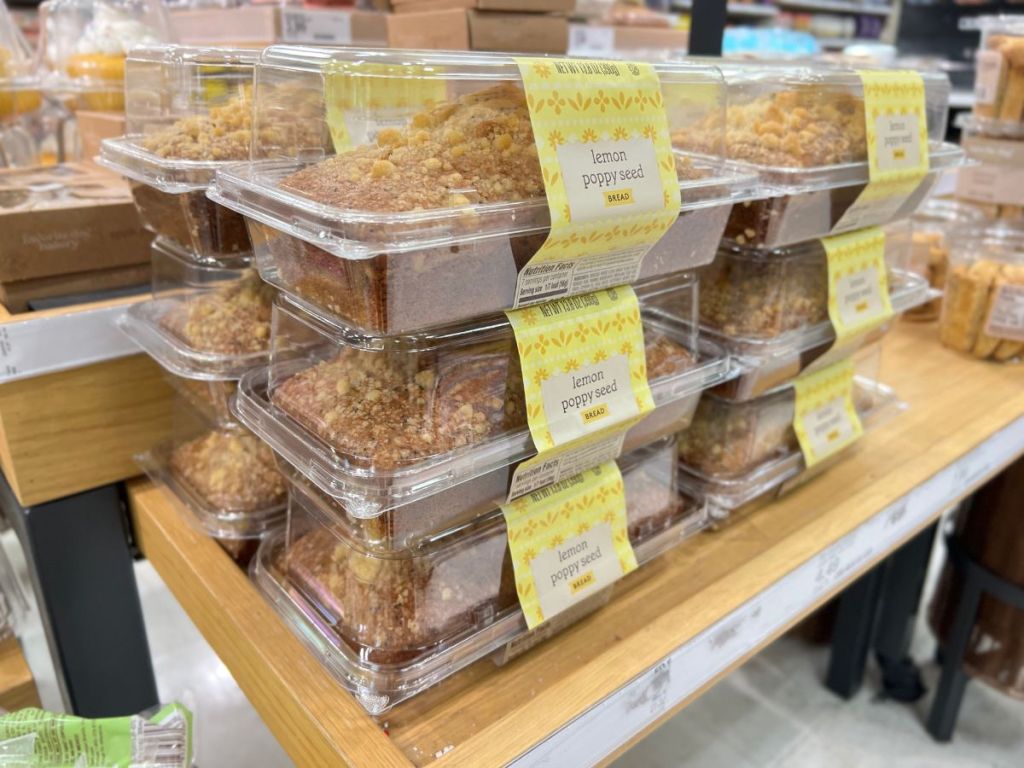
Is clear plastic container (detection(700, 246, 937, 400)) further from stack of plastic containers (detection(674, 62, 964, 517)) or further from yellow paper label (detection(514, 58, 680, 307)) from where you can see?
yellow paper label (detection(514, 58, 680, 307))

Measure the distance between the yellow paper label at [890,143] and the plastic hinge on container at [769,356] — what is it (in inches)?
5.5

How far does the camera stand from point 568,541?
2.48 ft

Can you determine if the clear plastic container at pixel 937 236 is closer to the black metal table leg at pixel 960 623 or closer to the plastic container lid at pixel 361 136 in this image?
the black metal table leg at pixel 960 623

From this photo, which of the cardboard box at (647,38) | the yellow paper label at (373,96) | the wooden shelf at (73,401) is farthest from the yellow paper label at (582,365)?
the cardboard box at (647,38)

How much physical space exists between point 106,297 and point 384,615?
58 cm

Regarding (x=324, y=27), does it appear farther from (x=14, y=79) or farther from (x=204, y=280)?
(x=204, y=280)

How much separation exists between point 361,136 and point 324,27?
1.41 meters

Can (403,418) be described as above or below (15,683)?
above

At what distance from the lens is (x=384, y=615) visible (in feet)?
2.26

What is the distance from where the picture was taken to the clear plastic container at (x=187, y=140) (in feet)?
2.58

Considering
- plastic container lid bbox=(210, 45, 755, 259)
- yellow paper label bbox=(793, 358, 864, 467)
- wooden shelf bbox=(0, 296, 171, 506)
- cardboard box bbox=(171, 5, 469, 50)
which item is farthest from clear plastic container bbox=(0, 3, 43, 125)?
yellow paper label bbox=(793, 358, 864, 467)

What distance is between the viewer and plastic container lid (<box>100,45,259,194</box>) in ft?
2.56

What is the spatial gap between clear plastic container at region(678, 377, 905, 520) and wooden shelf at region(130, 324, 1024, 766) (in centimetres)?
3

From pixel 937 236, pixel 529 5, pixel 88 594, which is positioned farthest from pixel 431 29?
pixel 88 594
